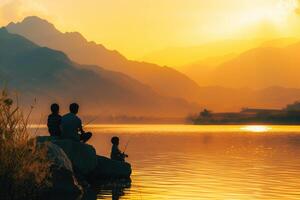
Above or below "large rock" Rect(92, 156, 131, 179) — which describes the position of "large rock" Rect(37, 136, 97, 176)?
above

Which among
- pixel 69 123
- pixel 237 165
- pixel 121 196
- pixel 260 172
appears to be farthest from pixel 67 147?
pixel 237 165

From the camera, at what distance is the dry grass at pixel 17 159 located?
1889cm

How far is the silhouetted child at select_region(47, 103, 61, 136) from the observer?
2659 cm

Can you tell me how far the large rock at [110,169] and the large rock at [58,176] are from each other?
511cm

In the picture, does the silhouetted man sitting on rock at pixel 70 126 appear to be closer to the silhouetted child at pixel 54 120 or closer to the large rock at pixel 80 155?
the large rock at pixel 80 155

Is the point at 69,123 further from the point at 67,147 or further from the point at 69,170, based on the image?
the point at 69,170

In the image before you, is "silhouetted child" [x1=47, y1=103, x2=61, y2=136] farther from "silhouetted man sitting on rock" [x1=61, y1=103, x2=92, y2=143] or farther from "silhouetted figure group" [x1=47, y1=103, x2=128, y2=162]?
"silhouetted man sitting on rock" [x1=61, y1=103, x2=92, y2=143]

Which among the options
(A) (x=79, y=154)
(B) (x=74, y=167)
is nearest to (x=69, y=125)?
(A) (x=79, y=154)

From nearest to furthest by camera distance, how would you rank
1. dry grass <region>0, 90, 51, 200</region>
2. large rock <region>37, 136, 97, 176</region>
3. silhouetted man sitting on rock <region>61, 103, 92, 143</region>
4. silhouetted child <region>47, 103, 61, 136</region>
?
1. dry grass <region>0, 90, 51, 200</region>
2. large rock <region>37, 136, 97, 176</region>
3. silhouetted man sitting on rock <region>61, 103, 92, 143</region>
4. silhouetted child <region>47, 103, 61, 136</region>

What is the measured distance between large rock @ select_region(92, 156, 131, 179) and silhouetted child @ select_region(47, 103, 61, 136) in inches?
89.9

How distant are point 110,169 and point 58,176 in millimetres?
6734

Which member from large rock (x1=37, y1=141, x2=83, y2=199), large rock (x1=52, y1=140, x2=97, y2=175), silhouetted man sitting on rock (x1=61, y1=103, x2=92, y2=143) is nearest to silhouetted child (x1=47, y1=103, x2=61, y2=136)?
silhouetted man sitting on rock (x1=61, y1=103, x2=92, y2=143)

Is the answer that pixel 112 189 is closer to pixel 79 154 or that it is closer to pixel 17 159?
pixel 79 154

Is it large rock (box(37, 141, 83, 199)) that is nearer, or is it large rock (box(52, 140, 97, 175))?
large rock (box(37, 141, 83, 199))
